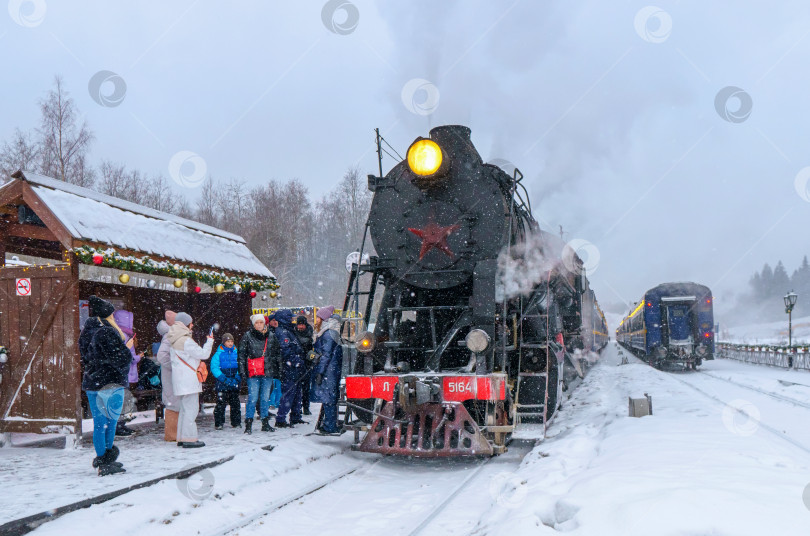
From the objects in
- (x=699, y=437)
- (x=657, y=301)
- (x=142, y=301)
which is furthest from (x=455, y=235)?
(x=657, y=301)

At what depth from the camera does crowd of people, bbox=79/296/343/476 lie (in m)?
5.34

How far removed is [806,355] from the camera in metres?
19.4

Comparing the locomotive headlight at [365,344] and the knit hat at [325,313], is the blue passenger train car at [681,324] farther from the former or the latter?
the locomotive headlight at [365,344]

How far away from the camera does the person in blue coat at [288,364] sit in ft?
26.1

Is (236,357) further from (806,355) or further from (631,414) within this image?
(806,355)

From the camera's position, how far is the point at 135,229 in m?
8.10

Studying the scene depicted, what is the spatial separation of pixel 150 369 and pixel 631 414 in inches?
264

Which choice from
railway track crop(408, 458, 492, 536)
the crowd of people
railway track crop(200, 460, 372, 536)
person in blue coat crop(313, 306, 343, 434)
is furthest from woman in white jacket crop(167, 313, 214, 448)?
railway track crop(408, 458, 492, 536)

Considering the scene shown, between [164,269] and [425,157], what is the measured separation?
4178 mm

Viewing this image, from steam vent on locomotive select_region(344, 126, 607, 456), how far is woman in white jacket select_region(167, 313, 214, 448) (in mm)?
1773

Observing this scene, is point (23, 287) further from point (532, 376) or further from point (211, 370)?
point (532, 376)

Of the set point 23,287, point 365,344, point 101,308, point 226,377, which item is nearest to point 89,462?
point 101,308

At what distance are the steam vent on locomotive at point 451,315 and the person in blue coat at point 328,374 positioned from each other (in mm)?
639

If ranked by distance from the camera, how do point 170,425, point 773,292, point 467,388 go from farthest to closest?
point 773,292 → point 170,425 → point 467,388
